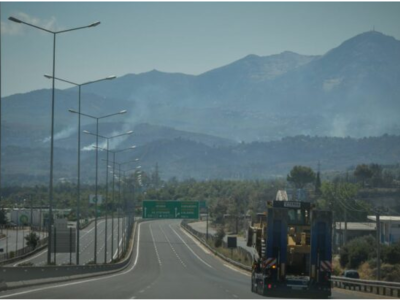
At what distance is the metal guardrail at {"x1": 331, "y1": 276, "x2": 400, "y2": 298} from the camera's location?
42228 millimetres

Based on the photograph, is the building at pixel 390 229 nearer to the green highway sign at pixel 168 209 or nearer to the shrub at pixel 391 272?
the shrub at pixel 391 272

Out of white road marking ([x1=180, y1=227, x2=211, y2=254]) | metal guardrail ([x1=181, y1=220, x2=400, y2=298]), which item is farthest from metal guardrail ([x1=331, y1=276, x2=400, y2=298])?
white road marking ([x1=180, y1=227, x2=211, y2=254])

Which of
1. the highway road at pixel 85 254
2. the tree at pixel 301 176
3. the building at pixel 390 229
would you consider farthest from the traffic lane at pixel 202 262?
the tree at pixel 301 176

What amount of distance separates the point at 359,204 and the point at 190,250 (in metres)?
35.1

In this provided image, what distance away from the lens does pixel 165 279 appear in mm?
53969

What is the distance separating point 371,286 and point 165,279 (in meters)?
12.9

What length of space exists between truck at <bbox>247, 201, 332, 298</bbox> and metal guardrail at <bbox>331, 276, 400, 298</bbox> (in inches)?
307

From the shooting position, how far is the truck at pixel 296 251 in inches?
1344

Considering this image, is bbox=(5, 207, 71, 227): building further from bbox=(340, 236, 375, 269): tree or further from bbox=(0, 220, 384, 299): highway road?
bbox=(340, 236, 375, 269): tree

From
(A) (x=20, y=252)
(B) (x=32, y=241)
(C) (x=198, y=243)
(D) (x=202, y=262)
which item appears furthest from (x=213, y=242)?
(A) (x=20, y=252)

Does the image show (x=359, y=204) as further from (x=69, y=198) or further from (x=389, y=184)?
(x=69, y=198)

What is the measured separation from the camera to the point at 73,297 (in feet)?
103

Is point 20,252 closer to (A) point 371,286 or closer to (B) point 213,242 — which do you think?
(B) point 213,242

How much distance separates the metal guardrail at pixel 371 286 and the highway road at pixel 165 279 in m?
0.98
